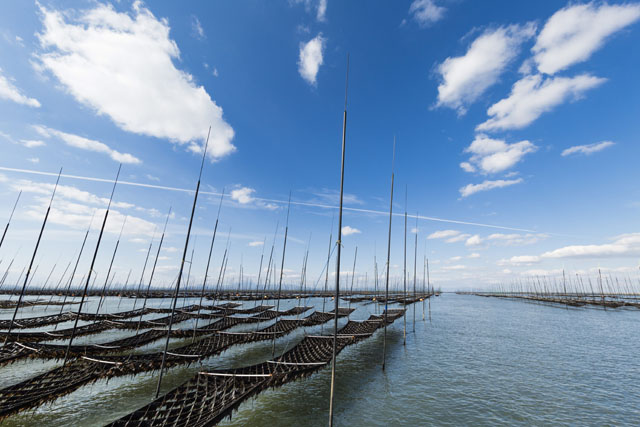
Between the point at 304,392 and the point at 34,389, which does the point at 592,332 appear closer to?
the point at 304,392

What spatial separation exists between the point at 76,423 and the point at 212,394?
7.27m

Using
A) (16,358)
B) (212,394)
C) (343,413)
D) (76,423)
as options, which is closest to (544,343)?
(343,413)

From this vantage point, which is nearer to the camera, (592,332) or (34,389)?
(34,389)

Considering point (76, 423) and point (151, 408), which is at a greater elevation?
point (151, 408)

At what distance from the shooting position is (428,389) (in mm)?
18406

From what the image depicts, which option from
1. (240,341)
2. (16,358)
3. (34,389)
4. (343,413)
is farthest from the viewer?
(240,341)

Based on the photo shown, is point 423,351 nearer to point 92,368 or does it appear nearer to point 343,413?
point 343,413

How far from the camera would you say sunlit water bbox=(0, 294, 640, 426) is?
14211mm

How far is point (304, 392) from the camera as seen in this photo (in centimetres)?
1745

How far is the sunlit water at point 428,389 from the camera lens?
1421 cm

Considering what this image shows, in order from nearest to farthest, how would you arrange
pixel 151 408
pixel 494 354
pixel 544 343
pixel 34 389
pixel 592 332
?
A: pixel 151 408 → pixel 34 389 → pixel 494 354 → pixel 544 343 → pixel 592 332

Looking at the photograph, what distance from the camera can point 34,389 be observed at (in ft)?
40.1

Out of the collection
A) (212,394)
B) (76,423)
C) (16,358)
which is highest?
(212,394)

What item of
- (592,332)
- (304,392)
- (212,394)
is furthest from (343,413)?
(592,332)
